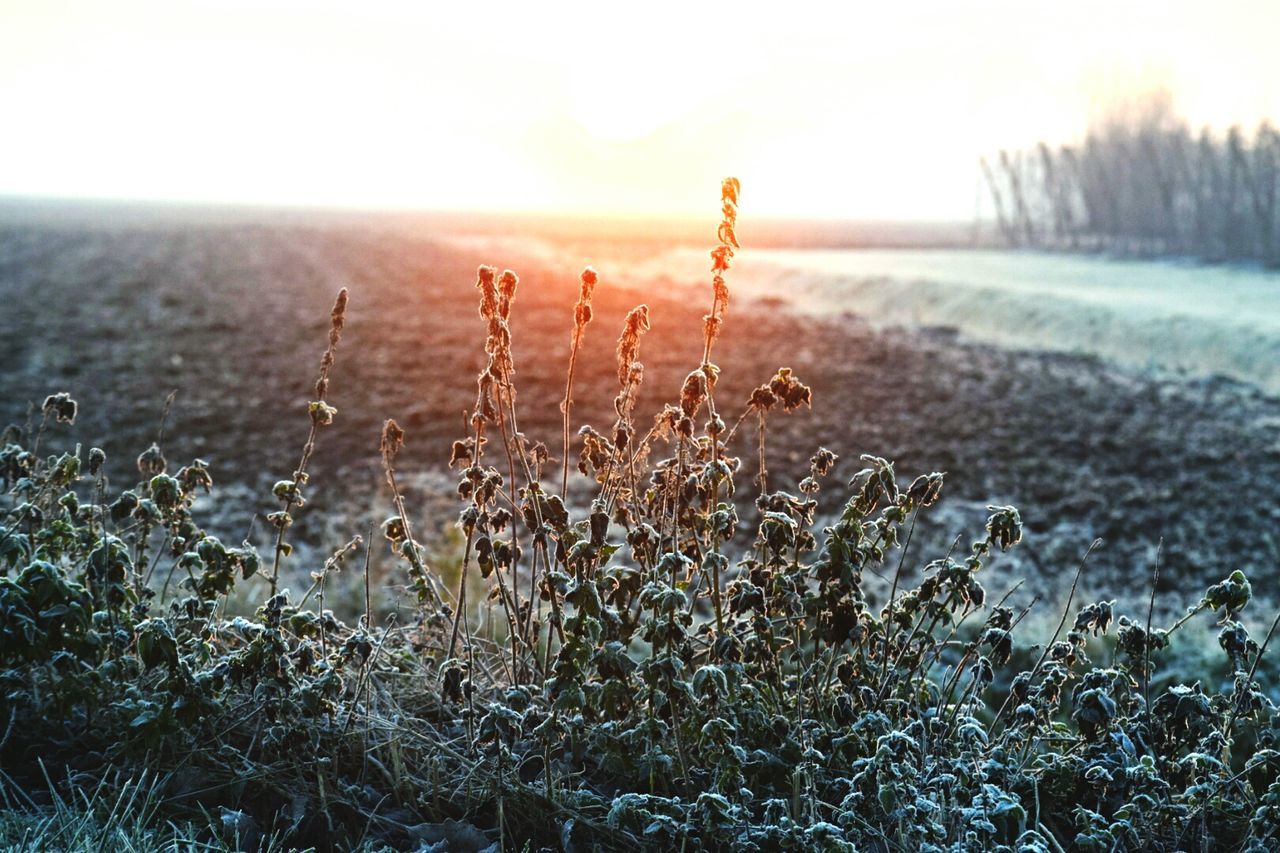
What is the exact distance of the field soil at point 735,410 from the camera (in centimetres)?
889

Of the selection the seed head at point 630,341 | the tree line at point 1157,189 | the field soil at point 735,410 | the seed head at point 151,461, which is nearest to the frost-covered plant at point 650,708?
the seed head at point 630,341

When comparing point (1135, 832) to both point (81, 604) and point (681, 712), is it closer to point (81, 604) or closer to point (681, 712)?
point (681, 712)

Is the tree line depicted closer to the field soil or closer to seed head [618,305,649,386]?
the field soil

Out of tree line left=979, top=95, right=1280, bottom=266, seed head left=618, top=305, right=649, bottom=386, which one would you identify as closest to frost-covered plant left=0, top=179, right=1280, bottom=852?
seed head left=618, top=305, right=649, bottom=386

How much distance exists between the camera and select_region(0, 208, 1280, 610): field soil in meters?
8.89

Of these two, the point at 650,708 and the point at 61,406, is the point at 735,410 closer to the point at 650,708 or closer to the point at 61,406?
the point at 61,406

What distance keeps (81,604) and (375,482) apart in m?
6.72

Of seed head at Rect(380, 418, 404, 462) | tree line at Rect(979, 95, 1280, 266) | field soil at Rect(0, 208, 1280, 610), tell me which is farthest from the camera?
tree line at Rect(979, 95, 1280, 266)

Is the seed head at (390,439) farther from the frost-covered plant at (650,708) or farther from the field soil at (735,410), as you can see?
the field soil at (735,410)

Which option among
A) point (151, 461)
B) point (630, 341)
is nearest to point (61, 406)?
point (151, 461)

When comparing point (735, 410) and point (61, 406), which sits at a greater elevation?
point (61, 406)

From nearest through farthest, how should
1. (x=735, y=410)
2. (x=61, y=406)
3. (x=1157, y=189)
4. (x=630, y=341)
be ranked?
(x=630, y=341), (x=61, y=406), (x=735, y=410), (x=1157, y=189)

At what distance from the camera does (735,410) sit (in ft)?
42.0

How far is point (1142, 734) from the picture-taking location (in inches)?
125
